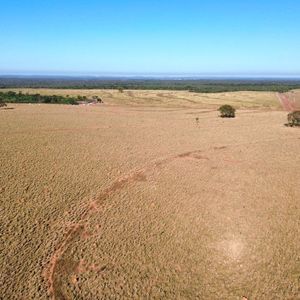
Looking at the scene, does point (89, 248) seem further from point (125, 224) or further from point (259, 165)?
point (259, 165)

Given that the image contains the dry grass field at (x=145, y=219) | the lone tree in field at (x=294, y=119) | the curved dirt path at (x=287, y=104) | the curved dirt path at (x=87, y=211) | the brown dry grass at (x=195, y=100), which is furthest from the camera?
the brown dry grass at (x=195, y=100)

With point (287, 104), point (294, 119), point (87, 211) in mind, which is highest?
point (87, 211)

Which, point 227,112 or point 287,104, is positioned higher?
point 227,112

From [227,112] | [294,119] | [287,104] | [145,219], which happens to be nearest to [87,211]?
[145,219]

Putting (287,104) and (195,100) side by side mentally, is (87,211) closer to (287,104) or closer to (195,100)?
(195,100)

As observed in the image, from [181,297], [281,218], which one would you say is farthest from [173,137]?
[181,297]

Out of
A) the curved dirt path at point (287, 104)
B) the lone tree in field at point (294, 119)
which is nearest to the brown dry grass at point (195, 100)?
the curved dirt path at point (287, 104)

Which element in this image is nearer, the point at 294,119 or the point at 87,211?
the point at 87,211

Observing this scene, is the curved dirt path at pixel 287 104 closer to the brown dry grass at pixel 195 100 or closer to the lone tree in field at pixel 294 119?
the brown dry grass at pixel 195 100

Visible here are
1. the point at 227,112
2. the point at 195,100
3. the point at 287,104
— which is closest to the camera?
the point at 227,112

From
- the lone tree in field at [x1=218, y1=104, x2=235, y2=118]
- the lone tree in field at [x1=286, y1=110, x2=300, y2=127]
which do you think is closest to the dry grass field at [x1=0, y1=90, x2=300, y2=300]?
the lone tree in field at [x1=286, y1=110, x2=300, y2=127]
